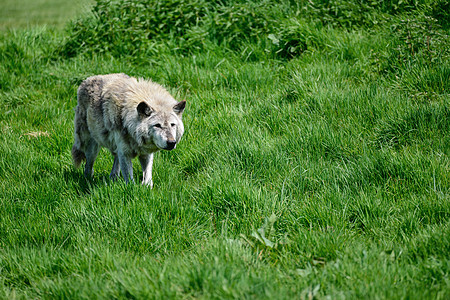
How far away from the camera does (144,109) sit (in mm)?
5160

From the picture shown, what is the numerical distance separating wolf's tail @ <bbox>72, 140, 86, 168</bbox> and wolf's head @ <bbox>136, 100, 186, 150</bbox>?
1385 millimetres

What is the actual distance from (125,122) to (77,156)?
1223 millimetres

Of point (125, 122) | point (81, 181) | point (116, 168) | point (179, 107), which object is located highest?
point (179, 107)

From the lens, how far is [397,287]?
302 centimetres

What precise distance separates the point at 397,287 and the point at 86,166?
4.53 m

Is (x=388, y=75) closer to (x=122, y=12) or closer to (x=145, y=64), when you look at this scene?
(x=145, y=64)

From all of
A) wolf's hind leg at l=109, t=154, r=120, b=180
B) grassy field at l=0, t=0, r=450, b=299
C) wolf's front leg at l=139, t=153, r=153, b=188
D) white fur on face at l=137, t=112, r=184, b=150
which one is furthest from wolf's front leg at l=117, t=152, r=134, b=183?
wolf's hind leg at l=109, t=154, r=120, b=180

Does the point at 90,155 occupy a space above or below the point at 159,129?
below

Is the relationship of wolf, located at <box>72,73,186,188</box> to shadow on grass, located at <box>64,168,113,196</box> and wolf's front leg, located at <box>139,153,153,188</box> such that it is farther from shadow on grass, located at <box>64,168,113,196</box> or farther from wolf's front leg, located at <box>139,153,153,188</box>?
shadow on grass, located at <box>64,168,113,196</box>

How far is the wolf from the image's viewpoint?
5.18 m

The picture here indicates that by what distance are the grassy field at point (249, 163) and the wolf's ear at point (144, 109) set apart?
0.85 m

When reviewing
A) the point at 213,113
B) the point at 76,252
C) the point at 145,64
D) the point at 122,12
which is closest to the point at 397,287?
the point at 76,252

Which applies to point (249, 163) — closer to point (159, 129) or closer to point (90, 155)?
point (159, 129)

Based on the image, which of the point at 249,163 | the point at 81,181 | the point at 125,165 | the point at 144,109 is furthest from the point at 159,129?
the point at 81,181
